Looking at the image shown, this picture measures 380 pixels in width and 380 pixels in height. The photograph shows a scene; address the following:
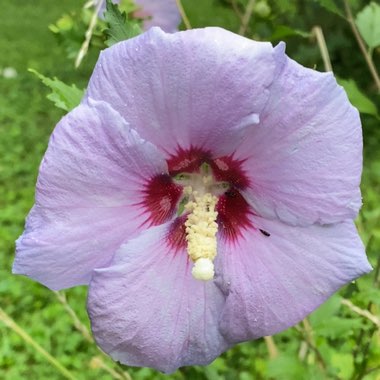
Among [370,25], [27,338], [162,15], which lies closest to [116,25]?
[162,15]

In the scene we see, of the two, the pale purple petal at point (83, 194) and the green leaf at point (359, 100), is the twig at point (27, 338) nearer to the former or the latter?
the pale purple petal at point (83, 194)

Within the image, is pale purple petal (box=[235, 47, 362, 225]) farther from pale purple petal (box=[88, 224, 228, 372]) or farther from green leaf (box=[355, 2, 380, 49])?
green leaf (box=[355, 2, 380, 49])

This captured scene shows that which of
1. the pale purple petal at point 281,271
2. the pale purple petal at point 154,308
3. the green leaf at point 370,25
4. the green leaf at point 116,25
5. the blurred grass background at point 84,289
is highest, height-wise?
the green leaf at point 116,25

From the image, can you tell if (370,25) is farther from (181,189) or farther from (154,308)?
(154,308)

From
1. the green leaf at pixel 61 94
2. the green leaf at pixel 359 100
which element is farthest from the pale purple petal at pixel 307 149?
the green leaf at pixel 359 100

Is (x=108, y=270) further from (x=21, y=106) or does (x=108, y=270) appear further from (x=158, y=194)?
(x=21, y=106)

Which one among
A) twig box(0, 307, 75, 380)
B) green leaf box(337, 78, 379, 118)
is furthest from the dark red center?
twig box(0, 307, 75, 380)
